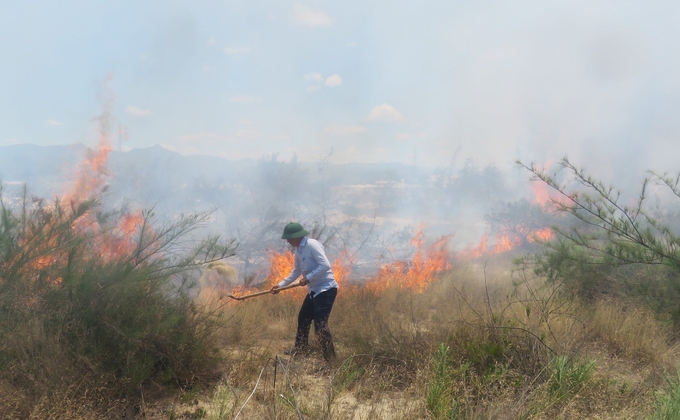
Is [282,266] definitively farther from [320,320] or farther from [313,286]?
[320,320]

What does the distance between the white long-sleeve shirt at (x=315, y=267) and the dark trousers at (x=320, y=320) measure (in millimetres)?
85

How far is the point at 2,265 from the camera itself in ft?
11.7

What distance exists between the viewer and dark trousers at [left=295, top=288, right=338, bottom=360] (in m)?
4.95

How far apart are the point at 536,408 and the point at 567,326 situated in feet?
5.66

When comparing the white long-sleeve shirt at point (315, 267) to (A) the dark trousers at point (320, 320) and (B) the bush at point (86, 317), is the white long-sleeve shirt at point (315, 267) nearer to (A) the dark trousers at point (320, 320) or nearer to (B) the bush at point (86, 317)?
(A) the dark trousers at point (320, 320)

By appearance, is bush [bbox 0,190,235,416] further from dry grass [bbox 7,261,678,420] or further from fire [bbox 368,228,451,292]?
fire [bbox 368,228,451,292]

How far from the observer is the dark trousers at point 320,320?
4.95 metres

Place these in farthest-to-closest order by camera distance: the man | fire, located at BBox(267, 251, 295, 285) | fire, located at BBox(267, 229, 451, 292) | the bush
A: fire, located at BBox(267, 229, 451, 292)
fire, located at BBox(267, 251, 295, 285)
the man
the bush

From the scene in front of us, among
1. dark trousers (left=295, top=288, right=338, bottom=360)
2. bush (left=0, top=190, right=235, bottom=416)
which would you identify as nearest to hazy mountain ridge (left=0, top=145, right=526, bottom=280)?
dark trousers (left=295, top=288, right=338, bottom=360)

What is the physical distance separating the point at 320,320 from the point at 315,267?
0.58 m

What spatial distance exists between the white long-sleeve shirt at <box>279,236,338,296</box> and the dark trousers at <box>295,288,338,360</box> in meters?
0.09

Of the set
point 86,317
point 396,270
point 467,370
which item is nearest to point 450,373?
point 467,370

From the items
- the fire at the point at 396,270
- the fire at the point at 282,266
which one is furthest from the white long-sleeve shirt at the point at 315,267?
the fire at the point at 282,266

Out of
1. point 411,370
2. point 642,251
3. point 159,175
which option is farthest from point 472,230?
point 411,370
